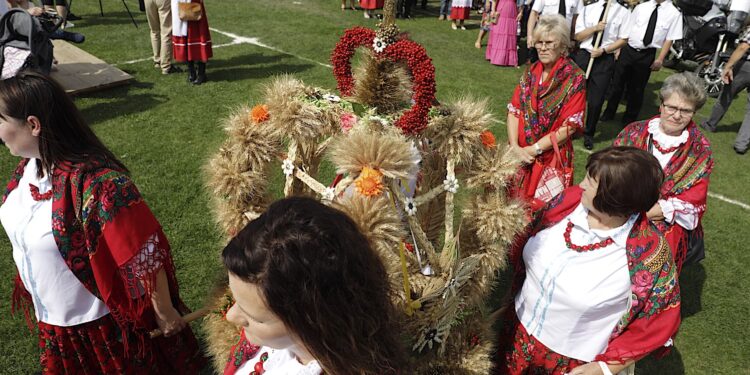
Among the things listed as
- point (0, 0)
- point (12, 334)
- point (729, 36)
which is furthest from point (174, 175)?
point (729, 36)

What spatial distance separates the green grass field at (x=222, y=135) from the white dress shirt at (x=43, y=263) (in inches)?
28.1

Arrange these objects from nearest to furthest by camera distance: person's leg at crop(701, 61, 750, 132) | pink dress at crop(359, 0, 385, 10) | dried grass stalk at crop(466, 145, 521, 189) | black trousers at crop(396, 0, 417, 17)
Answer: dried grass stalk at crop(466, 145, 521, 189) → person's leg at crop(701, 61, 750, 132) → pink dress at crop(359, 0, 385, 10) → black trousers at crop(396, 0, 417, 17)

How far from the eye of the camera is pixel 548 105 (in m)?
3.55

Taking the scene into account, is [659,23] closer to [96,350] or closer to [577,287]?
[577,287]

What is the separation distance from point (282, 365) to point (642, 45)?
734cm

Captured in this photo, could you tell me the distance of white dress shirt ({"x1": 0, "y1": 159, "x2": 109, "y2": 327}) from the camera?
6.43 feet

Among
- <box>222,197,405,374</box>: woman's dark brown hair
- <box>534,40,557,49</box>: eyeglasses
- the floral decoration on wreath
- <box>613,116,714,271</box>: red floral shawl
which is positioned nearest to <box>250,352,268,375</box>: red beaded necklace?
<box>222,197,405,374</box>: woman's dark brown hair

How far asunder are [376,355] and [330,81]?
735 cm

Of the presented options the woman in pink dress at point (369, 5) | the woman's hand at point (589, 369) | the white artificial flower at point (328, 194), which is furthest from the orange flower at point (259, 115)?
the woman in pink dress at point (369, 5)

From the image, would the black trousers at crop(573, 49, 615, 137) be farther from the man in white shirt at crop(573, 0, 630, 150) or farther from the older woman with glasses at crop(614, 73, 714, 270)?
the older woman with glasses at crop(614, 73, 714, 270)

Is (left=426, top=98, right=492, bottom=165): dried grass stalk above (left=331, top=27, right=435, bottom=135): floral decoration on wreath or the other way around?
the other way around

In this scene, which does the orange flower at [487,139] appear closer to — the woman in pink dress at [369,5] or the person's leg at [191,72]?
the person's leg at [191,72]

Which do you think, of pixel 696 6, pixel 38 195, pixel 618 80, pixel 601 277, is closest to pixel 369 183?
pixel 601 277

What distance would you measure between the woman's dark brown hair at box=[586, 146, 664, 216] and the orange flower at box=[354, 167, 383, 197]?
0.99 meters
